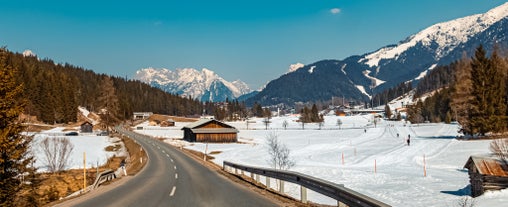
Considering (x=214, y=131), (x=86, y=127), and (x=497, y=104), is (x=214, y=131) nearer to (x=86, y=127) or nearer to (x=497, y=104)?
(x=86, y=127)

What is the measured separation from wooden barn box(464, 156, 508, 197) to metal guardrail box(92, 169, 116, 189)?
20042 mm

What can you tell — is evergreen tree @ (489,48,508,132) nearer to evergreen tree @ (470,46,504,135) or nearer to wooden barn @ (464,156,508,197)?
evergreen tree @ (470,46,504,135)

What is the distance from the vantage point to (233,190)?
16688 mm

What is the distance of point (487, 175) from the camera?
19.8 metres

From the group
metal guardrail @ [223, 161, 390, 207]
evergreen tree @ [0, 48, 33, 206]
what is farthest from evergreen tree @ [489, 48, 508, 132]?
evergreen tree @ [0, 48, 33, 206]

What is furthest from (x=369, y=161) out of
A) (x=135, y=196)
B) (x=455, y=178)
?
(x=135, y=196)

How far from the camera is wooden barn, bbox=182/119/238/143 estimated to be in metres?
89.2

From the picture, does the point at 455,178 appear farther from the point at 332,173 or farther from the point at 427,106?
the point at 427,106

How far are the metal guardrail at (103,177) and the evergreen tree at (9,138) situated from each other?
3707 mm

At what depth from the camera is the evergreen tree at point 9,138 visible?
1800 cm

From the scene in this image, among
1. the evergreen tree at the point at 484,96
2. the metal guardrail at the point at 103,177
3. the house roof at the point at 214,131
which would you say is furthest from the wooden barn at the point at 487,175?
the house roof at the point at 214,131

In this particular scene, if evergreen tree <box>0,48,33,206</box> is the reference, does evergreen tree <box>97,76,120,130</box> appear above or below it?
above

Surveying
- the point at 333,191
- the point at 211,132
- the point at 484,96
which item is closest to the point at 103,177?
the point at 333,191

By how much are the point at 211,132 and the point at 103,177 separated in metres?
68.1
